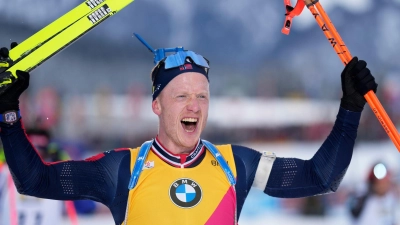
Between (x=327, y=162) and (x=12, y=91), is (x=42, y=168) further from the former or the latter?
(x=327, y=162)

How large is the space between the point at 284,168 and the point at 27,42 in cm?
133

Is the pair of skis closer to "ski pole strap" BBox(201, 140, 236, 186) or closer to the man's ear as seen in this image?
the man's ear

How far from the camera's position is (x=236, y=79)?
6.85 m

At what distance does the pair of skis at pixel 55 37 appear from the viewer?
292 centimetres

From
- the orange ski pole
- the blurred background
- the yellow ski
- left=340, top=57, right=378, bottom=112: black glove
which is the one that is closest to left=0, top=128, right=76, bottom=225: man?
the blurred background

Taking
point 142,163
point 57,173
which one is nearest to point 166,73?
point 142,163

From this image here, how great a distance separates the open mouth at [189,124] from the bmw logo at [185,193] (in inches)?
10.1

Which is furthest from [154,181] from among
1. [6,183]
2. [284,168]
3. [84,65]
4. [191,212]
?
[84,65]

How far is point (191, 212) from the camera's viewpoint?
305cm

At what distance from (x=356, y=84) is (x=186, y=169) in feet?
2.87

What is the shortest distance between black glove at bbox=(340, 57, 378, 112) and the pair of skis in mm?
1094

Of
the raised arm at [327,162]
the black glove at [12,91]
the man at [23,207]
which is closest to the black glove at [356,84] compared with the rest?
the raised arm at [327,162]

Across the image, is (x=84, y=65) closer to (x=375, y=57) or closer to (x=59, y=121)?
(x=59, y=121)

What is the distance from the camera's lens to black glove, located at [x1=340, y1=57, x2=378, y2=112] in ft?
10.2
